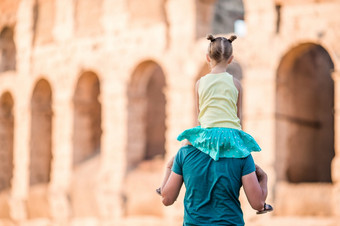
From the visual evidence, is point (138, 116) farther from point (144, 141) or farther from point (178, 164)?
point (178, 164)

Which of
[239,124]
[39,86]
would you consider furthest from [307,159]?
[239,124]

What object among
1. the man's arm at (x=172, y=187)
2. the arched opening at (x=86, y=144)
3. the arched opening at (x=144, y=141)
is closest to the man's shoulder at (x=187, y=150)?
the man's arm at (x=172, y=187)

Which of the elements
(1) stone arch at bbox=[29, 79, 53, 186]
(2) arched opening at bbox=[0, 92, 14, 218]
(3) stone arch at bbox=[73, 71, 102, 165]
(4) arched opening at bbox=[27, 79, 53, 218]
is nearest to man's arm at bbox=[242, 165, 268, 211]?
(3) stone arch at bbox=[73, 71, 102, 165]

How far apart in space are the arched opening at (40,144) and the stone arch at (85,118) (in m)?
1.81

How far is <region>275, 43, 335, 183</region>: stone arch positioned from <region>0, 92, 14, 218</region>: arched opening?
403 inches

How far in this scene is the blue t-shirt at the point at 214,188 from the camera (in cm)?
281

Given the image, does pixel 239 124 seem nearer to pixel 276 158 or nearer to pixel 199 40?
pixel 276 158

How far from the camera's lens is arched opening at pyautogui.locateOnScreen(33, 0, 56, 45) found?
58.5 ft

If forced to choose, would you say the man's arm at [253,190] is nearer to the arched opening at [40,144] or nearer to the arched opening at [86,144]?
the arched opening at [86,144]

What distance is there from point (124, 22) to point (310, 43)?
209 inches

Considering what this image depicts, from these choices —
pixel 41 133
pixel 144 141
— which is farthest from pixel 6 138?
pixel 144 141

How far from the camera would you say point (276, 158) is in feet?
40.0

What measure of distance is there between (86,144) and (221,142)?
46.8 ft

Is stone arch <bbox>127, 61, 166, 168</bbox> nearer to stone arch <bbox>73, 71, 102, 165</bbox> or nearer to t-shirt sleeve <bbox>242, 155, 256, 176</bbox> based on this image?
stone arch <bbox>73, 71, 102, 165</bbox>
